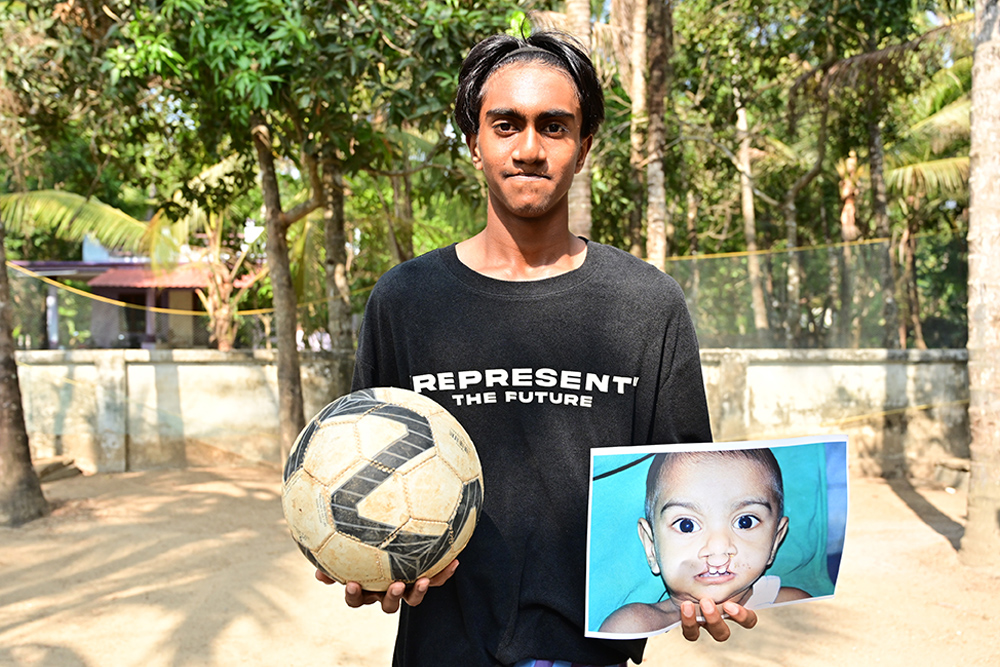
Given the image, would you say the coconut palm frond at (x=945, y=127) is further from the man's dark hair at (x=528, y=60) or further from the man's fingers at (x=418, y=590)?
the man's fingers at (x=418, y=590)

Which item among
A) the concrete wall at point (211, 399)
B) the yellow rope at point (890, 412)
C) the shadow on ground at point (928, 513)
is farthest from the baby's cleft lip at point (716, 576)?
the yellow rope at point (890, 412)

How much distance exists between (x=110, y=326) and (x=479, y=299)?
10.4 m

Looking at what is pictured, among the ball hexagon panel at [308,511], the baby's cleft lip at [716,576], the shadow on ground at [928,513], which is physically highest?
the ball hexagon panel at [308,511]

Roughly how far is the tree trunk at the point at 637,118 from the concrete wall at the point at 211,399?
2967mm

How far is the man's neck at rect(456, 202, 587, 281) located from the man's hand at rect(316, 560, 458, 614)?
2.15ft

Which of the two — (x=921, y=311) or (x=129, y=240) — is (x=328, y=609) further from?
(x=129, y=240)

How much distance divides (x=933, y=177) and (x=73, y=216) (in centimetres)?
1795

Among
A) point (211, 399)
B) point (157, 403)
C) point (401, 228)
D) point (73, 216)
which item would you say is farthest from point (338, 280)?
point (73, 216)

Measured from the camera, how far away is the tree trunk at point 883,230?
32.2ft

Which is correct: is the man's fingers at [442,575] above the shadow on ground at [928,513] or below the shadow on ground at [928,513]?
above

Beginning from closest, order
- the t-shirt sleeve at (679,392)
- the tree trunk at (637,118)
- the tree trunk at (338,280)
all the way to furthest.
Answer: the t-shirt sleeve at (679,392) → the tree trunk at (338,280) → the tree trunk at (637,118)

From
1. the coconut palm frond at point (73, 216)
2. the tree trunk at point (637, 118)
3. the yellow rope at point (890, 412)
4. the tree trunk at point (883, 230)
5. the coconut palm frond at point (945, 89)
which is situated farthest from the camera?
the coconut palm frond at point (945, 89)

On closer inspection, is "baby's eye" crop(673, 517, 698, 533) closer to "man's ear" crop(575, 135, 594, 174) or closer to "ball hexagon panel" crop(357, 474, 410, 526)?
"ball hexagon panel" crop(357, 474, 410, 526)

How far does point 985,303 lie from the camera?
611 cm
